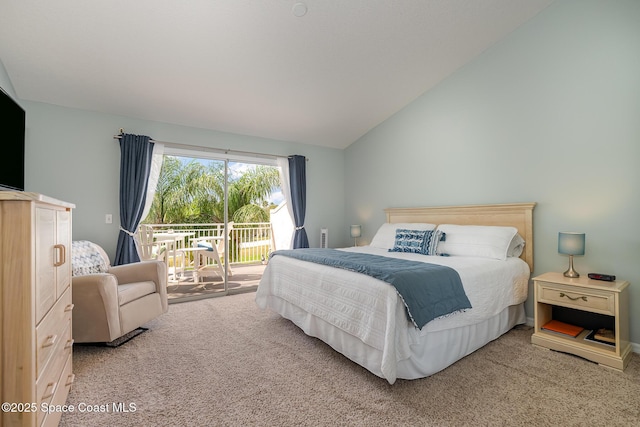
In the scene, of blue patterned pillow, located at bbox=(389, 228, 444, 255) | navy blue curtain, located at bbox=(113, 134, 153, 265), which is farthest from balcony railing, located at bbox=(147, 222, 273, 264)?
blue patterned pillow, located at bbox=(389, 228, 444, 255)

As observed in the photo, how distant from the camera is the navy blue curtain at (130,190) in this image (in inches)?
141

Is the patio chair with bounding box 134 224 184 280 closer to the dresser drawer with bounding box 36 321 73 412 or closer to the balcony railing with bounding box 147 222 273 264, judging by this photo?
the balcony railing with bounding box 147 222 273 264

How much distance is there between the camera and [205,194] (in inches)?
216

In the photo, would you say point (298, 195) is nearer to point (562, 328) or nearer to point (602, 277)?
point (562, 328)

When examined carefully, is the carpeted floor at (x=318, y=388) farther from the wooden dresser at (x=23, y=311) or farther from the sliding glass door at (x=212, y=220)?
the sliding glass door at (x=212, y=220)

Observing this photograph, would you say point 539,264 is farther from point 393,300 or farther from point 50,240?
point 50,240

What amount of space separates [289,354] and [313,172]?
3.45 m

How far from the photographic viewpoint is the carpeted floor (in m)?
1.63

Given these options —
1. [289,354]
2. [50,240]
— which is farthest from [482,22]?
[50,240]

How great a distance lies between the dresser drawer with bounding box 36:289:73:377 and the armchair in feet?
2.11

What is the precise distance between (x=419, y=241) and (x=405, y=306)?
168 centimetres

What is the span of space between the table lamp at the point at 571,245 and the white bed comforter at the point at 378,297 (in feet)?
1.33

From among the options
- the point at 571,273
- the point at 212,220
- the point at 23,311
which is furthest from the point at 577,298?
the point at 212,220

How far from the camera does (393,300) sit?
6.00ft
